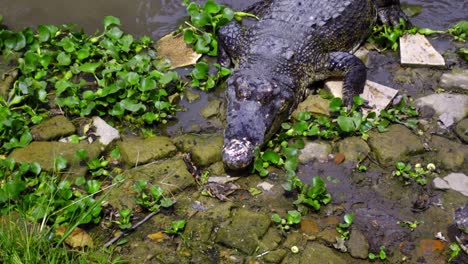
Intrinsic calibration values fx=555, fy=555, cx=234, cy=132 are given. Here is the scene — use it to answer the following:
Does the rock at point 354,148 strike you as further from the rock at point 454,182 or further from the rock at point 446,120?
the rock at point 446,120

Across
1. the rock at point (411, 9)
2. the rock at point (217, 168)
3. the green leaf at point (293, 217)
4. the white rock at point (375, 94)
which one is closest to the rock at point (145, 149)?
the rock at point (217, 168)

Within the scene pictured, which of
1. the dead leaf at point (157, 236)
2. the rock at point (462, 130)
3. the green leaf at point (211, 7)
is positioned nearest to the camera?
the dead leaf at point (157, 236)

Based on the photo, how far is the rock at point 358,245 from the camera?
3.44 m

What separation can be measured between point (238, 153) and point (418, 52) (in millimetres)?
2321

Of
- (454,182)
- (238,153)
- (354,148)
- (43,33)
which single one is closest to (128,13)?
(43,33)

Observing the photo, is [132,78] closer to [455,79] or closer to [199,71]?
[199,71]

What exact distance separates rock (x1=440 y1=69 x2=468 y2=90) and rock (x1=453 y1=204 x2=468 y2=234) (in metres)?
1.68

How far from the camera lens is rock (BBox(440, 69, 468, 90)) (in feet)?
16.1

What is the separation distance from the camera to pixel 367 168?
4.12 m

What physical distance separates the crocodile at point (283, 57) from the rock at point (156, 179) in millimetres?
342

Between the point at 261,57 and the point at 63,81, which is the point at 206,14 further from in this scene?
the point at 63,81

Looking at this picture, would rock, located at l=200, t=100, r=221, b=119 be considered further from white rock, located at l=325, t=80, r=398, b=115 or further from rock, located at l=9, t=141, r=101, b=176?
white rock, located at l=325, t=80, r=398, b=115

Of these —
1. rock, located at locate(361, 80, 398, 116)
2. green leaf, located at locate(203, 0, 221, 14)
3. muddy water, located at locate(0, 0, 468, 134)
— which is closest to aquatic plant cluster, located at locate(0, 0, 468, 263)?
green leaf, located at locate(203, 0, 221, 14)

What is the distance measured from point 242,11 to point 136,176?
2600 millimetres
